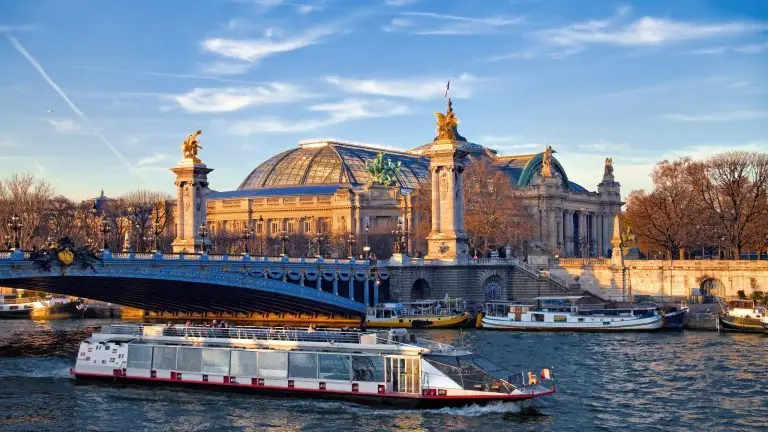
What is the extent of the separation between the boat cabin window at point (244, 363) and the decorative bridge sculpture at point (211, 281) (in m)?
14.7

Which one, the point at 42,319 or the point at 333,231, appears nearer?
the point at 42,319

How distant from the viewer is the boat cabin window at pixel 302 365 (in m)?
47.0

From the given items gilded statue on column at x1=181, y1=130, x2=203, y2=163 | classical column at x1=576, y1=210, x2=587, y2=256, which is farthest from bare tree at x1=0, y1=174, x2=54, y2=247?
classical column at x1=576, y1=210, x2=587, y2=256

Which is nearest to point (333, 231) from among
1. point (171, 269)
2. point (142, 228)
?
point (142, 228)

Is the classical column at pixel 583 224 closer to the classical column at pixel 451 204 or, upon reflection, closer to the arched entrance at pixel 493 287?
the arched entrance at pixel 493 287

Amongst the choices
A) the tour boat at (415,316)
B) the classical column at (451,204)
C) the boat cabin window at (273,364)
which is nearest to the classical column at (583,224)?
the classical column at (451,204)

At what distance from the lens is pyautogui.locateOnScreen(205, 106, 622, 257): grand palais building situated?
147875 mm

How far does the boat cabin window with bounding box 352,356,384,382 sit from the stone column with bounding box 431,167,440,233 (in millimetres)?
49806

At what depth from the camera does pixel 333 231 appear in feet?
481

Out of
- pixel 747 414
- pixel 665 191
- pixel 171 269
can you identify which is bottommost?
pixel 747 414

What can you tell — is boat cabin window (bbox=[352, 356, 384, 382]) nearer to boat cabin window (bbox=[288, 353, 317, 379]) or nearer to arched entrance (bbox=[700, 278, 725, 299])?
boat cabin window (bbox=[288, 353, 317, 379])

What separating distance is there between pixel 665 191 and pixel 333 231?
5347 cm

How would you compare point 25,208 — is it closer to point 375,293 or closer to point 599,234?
point 375,293

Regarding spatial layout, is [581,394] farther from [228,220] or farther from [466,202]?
[228,220]
